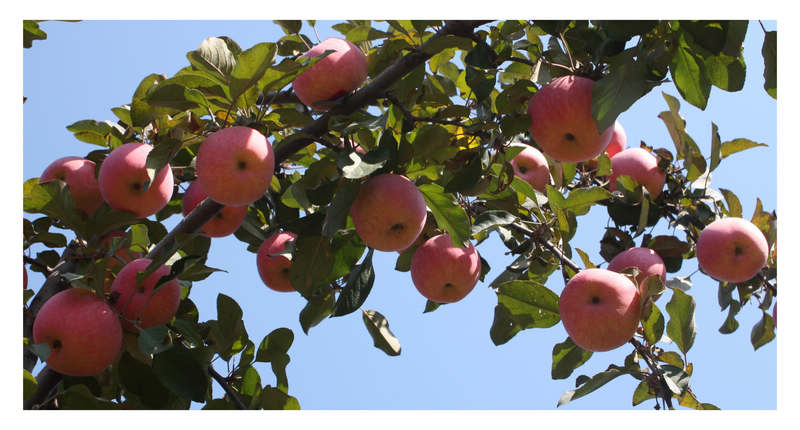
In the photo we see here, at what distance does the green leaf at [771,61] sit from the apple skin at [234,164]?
4.47 ft

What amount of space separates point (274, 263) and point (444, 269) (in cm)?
67

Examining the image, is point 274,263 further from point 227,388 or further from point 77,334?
point 77,334

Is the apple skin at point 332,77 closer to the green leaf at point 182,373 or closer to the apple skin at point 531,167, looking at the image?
the green leaf at point 182,373

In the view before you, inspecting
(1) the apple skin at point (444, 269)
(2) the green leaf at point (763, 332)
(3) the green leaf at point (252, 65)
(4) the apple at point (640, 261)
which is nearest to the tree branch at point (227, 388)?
(1) the apple skin at point (444, 269)

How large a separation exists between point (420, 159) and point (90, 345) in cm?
107

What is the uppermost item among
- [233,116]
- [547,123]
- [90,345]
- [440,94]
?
[440,94]

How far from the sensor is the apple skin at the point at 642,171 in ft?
9.68

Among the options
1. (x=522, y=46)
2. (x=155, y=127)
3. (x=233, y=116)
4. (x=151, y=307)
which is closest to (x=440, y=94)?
(x=522, y=46)

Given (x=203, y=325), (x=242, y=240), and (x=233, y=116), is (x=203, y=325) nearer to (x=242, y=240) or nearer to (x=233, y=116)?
(x=242, y=240)

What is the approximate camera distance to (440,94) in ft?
7.79

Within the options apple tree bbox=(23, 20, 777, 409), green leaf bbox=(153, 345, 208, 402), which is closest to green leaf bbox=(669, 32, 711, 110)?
apple tree bbox=(23, 20, 777, 409)

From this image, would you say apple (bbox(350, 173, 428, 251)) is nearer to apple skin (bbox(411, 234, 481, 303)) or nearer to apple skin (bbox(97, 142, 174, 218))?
apple skin (bbox(411, 234, 481, 303))

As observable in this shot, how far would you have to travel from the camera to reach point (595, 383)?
226 cm

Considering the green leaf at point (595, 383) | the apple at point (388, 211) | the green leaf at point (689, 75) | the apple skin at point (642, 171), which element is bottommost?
the green leaf at point (595, 383)
